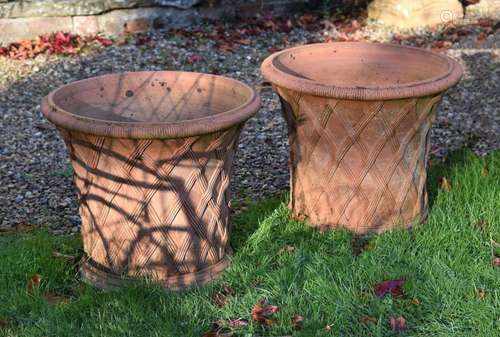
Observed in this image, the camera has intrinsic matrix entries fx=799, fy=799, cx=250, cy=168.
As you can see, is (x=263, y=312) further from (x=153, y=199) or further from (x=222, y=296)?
(x=153, y=199)

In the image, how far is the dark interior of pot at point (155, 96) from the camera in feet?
11.9

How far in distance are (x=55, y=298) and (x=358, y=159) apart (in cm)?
145

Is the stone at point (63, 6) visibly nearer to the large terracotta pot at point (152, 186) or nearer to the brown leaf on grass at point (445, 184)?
the large terracotta pot at point (152, 186)

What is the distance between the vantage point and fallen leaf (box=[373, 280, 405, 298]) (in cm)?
320

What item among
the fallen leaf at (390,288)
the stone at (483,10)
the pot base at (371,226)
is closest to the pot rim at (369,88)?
the pot base at (371,226)

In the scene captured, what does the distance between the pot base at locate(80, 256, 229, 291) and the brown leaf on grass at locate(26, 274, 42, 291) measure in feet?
0.62

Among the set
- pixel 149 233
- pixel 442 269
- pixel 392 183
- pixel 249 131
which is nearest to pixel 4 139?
pixel 249 131

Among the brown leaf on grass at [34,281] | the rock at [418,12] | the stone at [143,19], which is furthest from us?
the rock at [418,12]

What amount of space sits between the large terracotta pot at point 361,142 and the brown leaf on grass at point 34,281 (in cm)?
→ 125

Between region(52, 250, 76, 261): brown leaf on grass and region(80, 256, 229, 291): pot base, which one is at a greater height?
region(80, 256, 229, 291): pot base

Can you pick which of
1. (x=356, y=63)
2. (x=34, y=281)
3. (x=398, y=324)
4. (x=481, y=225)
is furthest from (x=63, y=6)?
(x=398, y=324)

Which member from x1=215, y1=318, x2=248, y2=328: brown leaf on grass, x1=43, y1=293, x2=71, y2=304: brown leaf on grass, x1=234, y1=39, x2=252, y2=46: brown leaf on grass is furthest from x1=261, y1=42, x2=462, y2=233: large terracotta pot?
x1=234, y1=39, x2=252, y2=46: brown leaf on grass

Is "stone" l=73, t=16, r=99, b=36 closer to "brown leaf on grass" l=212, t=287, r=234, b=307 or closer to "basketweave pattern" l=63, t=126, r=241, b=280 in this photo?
"basketweave pattern" l=63, t=126, r=241, b=280

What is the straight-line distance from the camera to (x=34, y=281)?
3377 millimetres
